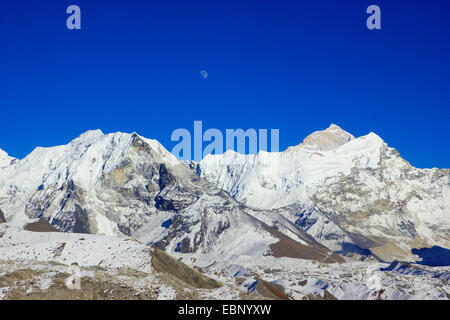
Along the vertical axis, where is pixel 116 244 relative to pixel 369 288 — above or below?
above

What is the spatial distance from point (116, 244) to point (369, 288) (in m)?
103

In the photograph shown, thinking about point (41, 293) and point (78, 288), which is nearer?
point (41, 293)

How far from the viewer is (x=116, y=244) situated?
5389 inches

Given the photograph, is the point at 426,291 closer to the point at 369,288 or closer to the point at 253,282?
the point at 369,288

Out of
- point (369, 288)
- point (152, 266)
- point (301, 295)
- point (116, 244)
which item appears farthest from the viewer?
point (369, 288)
